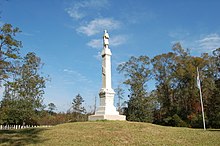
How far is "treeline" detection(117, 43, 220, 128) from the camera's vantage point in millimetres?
30625

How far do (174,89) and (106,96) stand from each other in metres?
18.7

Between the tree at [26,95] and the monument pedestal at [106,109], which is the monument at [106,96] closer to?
the monument pedestal at [106,109]

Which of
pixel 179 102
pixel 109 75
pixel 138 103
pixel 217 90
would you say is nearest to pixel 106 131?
pixel 109 75

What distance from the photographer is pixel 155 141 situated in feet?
36.9

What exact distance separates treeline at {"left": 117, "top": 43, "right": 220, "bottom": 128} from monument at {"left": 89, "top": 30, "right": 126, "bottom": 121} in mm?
12332

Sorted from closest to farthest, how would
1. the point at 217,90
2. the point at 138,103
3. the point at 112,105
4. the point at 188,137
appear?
1. the point at 188,137
2. the point at 112,105
3. the point at 217,90
4. the point at 138,103

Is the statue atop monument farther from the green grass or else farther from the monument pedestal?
the green grass

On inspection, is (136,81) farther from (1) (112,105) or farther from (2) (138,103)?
(1) (112,105)

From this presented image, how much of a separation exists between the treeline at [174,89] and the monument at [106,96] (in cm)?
1233

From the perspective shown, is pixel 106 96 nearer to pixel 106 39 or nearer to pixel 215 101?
pixel 106 39

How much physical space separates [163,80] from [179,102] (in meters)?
4.21

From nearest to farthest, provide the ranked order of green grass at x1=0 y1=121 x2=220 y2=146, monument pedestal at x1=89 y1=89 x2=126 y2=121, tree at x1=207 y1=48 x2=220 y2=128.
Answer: green grass at x1=0 y1=121 x2=220 y2=146
monument pedestal at x1=89 y1=89 x2=126 y2=121
tree at x1=207 y1=48 x2=220 y2=128

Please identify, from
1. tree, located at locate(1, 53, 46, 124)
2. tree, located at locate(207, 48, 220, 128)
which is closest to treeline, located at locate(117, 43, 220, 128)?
tree, located at locate(207, 48, 220, 128)

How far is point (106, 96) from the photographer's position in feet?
60.9
